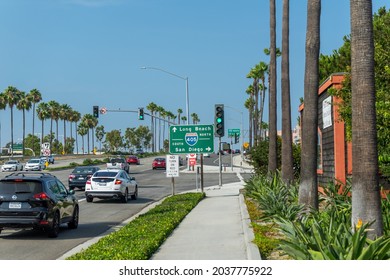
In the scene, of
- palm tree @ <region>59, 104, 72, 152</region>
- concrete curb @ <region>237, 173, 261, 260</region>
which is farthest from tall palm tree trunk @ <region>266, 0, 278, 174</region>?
palm tree @ <region>59, 104, 72, 152</region>

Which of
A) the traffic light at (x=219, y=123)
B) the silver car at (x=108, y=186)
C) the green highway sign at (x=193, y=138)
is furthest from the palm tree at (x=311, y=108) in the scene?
the green highway sign at (x=193, y=138)

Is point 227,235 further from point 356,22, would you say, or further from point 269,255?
point 356,22

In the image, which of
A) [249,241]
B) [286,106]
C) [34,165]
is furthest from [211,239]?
[34,165]

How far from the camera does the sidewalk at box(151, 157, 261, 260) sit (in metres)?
12.9

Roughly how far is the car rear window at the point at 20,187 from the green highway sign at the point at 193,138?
1781 centimetres

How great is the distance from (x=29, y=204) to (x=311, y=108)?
747cm

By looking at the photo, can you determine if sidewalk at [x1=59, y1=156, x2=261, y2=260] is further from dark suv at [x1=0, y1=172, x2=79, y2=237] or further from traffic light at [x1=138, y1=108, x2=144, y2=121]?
traffic light at [x1=138, y1=108, x2=144, y2=121]

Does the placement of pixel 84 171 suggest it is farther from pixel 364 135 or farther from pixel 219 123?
pixel 364 135

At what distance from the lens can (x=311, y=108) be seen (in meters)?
16.9

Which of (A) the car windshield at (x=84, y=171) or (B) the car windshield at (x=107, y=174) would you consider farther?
(A) the car windshield at (x=84, y=171)

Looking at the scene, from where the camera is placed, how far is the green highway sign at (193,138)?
1391 inches

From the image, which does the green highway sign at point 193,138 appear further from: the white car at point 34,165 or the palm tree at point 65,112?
→ the palm tree at point 65,112

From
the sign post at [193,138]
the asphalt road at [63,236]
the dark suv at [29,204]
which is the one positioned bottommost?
the asphalt road at [63,236]
